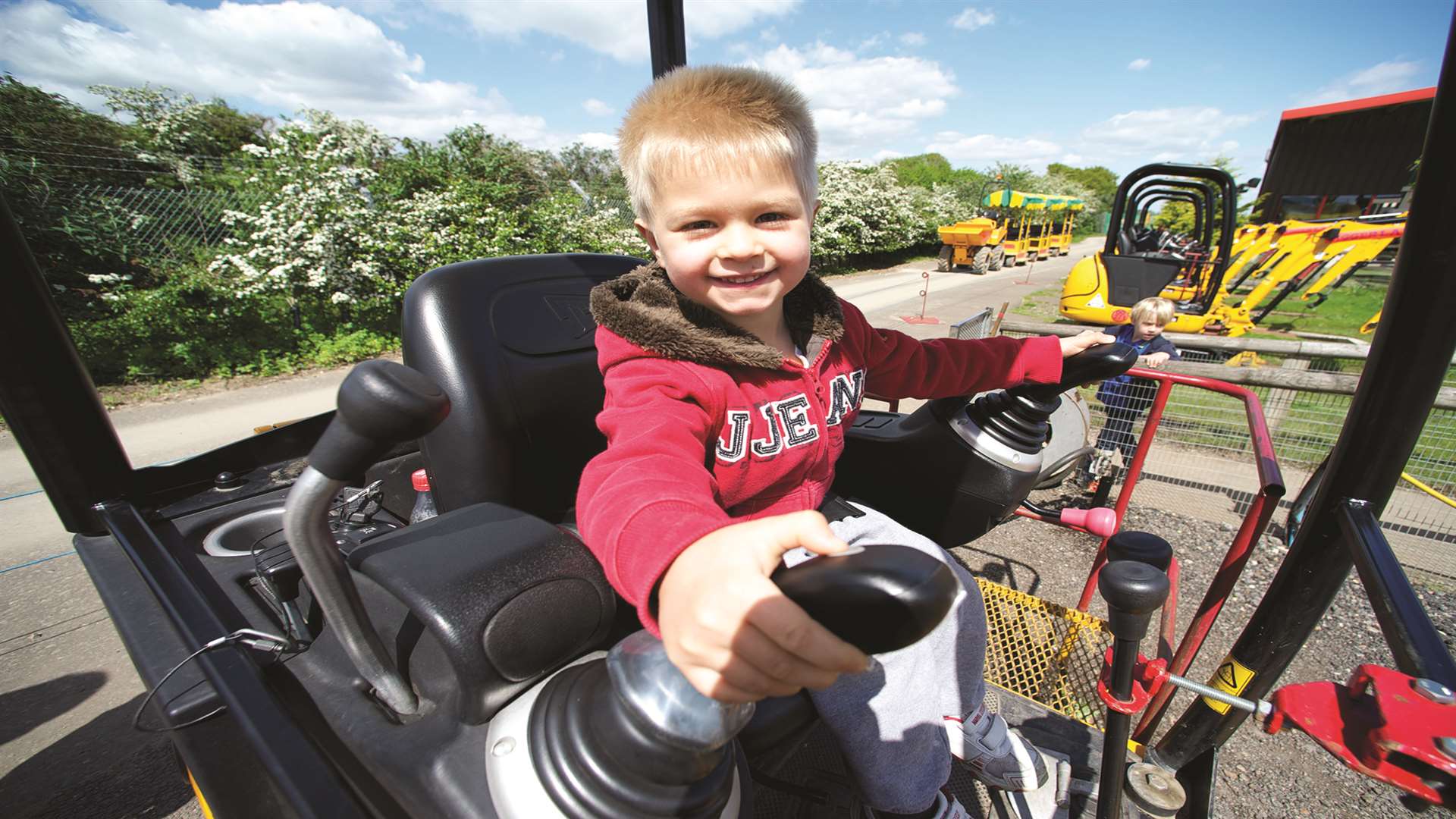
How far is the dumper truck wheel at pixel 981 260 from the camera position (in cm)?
1630

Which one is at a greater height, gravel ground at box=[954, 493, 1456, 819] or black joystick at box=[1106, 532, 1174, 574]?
black joystick at box=[1106, 532, 1174, 574]

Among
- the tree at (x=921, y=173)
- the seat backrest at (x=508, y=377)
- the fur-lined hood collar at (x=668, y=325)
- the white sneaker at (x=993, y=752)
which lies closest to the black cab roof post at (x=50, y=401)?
the seat backrest at (x=508, y=377)

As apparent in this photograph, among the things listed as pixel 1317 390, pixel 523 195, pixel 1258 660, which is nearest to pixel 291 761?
pixel 1258 660

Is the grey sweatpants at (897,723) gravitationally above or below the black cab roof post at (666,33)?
below

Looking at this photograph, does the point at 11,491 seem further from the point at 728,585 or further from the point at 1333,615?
the point at 1333,615

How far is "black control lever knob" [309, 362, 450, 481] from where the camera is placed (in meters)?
0.61

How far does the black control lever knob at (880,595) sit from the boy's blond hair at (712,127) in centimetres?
77

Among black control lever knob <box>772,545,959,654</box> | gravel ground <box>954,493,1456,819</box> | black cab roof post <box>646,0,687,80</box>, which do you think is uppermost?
black cab roof post <box>646,0,687,80</box>

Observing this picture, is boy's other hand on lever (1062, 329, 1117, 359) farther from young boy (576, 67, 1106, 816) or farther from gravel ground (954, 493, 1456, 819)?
gravel ground (954, 493, 1456, 819)

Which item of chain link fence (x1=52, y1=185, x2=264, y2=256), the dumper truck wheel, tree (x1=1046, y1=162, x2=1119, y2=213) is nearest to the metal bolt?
chain link fence (x1=52, y1=185, x2=264, y2=256)

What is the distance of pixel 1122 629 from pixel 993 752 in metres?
0.40

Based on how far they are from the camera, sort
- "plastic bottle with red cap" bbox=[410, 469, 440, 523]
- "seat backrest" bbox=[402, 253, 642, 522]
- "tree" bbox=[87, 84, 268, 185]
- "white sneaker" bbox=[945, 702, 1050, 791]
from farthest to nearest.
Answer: "tree" bbox=[87, 84, 268, 185], "plastic bottle with red cap" bbox=[410, 469, 440, 523], "seat backrest" bbox=[402, 253, 642, 522], "white sneaker" bbox=[945, 702, 1050, 791]

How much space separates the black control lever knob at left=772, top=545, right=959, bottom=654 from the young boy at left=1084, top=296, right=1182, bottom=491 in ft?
11.7

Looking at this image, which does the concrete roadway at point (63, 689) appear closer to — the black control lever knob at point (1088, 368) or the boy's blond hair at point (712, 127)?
the boy's blond hair at point (712, 127)
